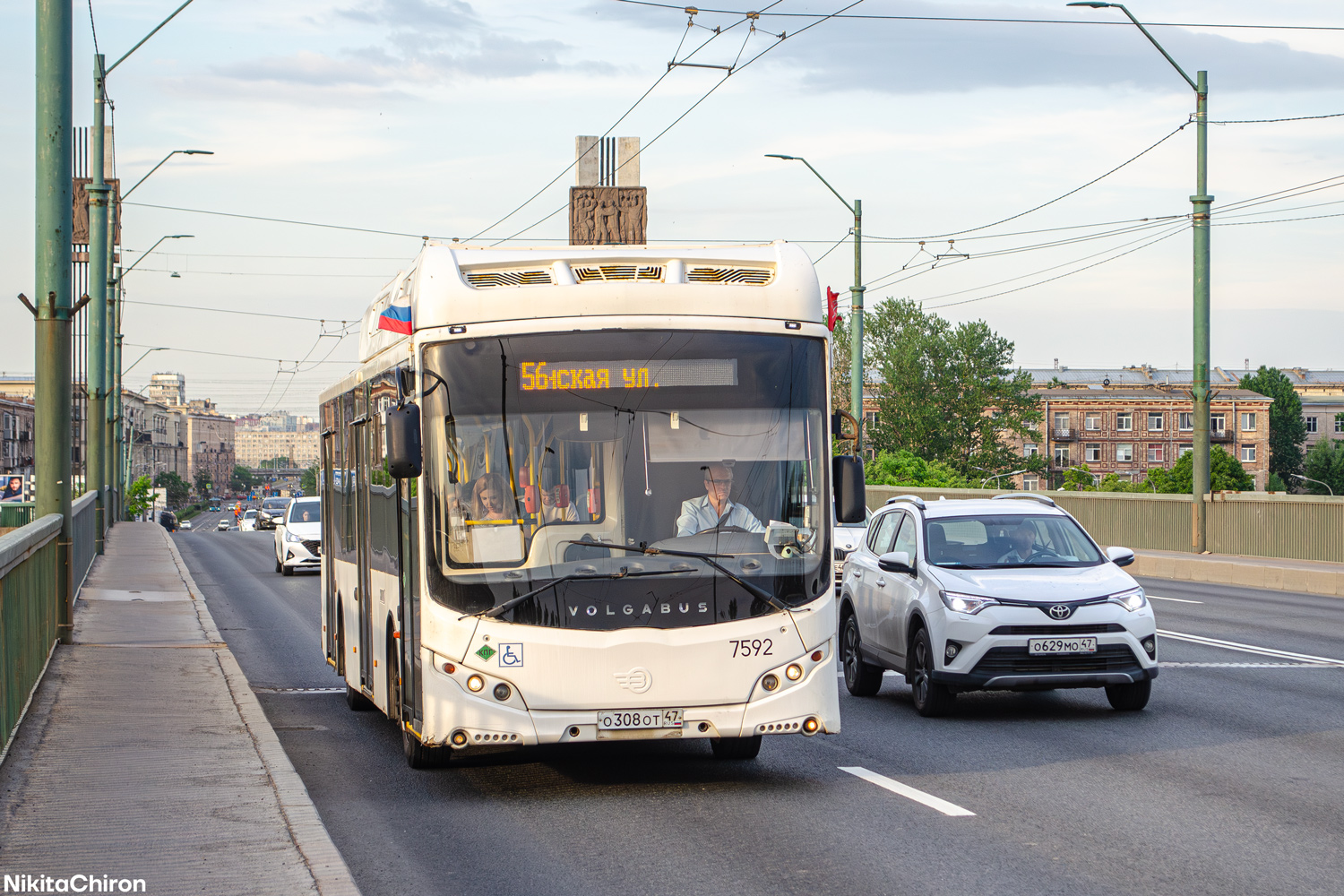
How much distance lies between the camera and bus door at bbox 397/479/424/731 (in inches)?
332

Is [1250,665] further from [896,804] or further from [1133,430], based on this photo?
[1133,430]

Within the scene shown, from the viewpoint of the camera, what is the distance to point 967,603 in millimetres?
11062

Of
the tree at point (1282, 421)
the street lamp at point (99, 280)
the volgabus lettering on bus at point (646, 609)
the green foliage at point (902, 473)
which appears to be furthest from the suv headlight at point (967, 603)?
the tree at point (1282, 421)

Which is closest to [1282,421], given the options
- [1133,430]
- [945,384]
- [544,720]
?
[1133,430]

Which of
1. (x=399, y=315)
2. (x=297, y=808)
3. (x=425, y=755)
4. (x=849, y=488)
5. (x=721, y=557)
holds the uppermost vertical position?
(x=399, y=315)

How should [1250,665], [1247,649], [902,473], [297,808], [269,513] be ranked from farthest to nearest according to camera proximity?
1. [902,473]
2. [269,513]
3. [1247,649]
4. [1250,665]
5. [297,808]

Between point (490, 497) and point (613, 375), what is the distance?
3.00 feet

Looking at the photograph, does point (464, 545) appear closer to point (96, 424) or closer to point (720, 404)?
point (720, 404)

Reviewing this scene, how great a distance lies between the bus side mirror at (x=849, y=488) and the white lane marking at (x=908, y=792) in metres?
1.43

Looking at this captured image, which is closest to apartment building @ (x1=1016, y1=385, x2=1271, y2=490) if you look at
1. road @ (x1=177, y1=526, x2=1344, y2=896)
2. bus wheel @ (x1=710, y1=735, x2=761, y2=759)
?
road @ (x1=177, y1=526, x2=1344, y2=896)

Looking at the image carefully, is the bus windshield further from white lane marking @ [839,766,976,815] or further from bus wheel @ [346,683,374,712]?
bus wheel @ [346,683,374,712]

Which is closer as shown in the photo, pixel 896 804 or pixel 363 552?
pixel 896 804

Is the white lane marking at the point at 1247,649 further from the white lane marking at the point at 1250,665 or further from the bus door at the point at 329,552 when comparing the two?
the bus door at the point at 329,552

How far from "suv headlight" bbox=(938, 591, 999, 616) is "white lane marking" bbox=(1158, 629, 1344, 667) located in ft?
16.3
